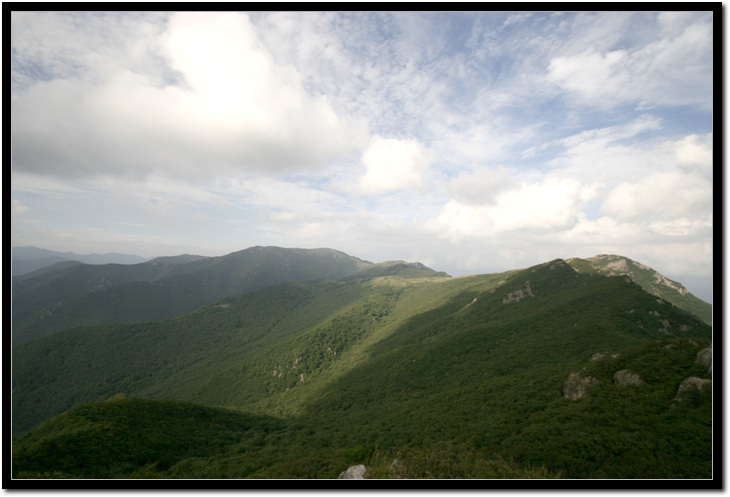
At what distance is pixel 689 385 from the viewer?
19.6 metres

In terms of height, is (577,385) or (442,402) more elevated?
(577,385)

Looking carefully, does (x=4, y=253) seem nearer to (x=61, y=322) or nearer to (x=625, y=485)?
(x=625, y=485)

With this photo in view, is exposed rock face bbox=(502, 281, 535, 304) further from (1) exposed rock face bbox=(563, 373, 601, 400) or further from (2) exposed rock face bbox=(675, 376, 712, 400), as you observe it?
(2) exposed rock face bbox=(675, 376, 712, 400)

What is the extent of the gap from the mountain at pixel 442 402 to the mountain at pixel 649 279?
21.9 metres

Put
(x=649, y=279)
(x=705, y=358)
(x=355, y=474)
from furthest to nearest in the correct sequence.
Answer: (x=649, y=279) → (x=705, y=358) → (x=355, y=474)

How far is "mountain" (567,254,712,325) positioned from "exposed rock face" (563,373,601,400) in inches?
3307

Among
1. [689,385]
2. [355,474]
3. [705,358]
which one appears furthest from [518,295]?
[355,474]

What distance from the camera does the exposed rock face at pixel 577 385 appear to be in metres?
24.1

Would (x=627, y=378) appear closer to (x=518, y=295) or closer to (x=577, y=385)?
(x=577, y=385)

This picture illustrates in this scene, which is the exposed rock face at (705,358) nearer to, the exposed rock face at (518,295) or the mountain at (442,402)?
the mountain at (442,402)

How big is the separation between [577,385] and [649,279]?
121153 mm

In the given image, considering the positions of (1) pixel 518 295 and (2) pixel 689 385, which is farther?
(1) pixel 518 295

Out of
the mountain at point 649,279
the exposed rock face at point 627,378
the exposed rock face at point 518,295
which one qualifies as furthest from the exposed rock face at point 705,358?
the mountain at point 649,279

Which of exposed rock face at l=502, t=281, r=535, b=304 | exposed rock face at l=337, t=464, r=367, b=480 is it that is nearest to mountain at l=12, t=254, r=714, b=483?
exposed rock face at l=502, t=281, r=535, b=304
